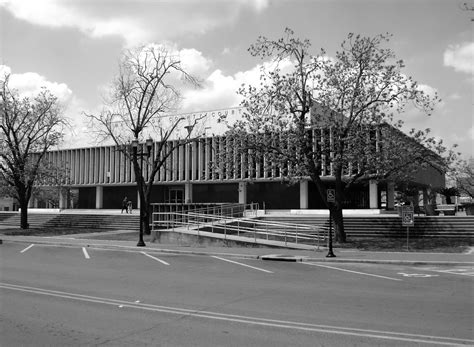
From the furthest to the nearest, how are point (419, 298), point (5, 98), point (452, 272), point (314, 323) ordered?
point (5, 98)
point (452, 272)
point (419, 298)
point (314, 323)

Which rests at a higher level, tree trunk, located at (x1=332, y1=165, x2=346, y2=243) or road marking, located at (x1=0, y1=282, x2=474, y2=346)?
tree trunk, located at (x1=332, y1=165, x2=346, y2=243)

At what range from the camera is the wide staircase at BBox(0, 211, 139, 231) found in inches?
1469

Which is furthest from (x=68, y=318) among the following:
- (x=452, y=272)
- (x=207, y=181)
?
(x=207, y=181)

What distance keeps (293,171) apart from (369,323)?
1575 cm

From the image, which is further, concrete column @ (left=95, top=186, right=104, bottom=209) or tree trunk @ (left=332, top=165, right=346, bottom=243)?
concrete column @ (left=95, top=186, right=104, bottom=209)

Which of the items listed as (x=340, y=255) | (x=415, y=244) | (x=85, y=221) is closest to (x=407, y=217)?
(x=415, y=244)

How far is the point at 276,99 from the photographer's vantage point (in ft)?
76.7

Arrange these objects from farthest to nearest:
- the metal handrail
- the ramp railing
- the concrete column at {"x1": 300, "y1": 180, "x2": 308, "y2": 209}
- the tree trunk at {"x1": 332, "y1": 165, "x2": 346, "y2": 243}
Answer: the concrete column at {"x1": 300, "y1": 180, "x2": 308, "y2": 209} → the metal handrail → the ramp railing → the tree trunk at {"x1": 332, "y1": 165, "x2": 346, "y2": 243}

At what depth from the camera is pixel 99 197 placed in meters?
56.3

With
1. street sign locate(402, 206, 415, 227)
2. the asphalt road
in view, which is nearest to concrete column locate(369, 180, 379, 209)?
street sign locate(402, 206, 415, 227)

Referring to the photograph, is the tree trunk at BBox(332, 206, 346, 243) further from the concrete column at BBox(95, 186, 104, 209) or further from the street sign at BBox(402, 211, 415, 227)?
the concrete column at BBox(95, 186, 104, 209)

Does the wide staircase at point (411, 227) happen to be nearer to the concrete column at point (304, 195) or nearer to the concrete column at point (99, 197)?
the concrete column at point (304, 195)

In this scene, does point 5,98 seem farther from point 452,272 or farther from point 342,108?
point 452,272

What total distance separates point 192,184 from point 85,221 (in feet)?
45.6
